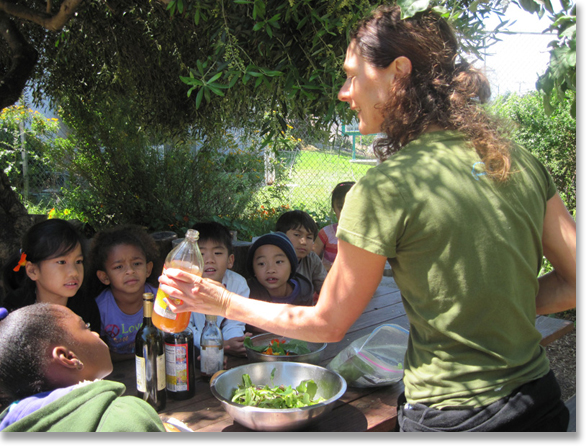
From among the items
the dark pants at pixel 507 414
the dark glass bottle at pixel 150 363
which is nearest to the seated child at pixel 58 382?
the dark glass bottle at pixel 150 363

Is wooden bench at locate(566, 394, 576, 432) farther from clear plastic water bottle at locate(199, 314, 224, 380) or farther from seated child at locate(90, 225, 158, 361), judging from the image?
seated child at locate(90, 225, 158, 361)

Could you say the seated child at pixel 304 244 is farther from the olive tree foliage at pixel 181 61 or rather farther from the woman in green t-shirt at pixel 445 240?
the woman in green t-shirt at pixel 445 240

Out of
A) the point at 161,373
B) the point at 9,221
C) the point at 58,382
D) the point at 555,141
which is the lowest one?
the point at 161,373

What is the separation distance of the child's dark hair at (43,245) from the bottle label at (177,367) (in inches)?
40.3

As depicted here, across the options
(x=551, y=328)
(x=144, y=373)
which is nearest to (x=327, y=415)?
(x=144, y=373)

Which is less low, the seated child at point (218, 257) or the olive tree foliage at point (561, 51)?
the olive tree foliage at point (561, 51)

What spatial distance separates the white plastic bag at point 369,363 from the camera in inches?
77.7

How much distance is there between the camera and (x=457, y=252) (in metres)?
1.15

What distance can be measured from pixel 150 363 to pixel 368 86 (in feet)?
3.93

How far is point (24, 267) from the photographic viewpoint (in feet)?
8.50

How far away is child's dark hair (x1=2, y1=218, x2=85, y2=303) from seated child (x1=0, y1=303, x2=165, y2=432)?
0.92 m

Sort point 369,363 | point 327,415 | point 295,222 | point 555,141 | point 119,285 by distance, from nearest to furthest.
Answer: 1. point 327,415
2. point 369,363
3. point 119,285
4. point 295,222
5. point 555,141

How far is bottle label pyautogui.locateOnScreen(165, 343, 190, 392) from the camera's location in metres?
1.80

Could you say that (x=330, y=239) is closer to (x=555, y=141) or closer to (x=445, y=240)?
(x=555, y=141)
